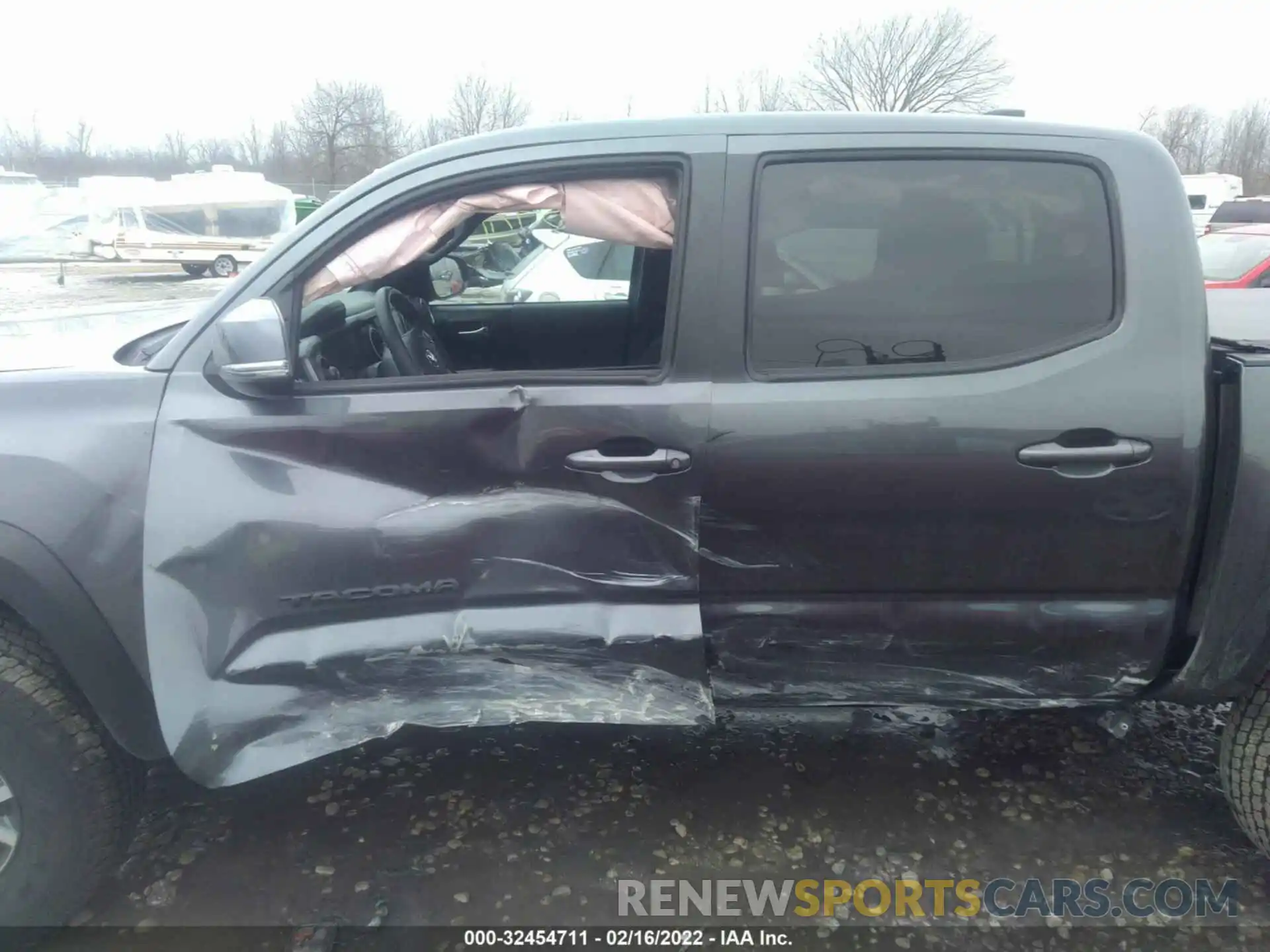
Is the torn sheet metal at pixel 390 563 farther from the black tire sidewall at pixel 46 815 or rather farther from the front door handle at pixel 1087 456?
the front door handle at pixel 1087 456

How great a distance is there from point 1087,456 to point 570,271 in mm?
5492

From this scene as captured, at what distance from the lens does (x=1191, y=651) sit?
2244 mm

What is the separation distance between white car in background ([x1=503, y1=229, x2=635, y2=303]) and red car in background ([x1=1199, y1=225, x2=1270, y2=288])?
625 cm

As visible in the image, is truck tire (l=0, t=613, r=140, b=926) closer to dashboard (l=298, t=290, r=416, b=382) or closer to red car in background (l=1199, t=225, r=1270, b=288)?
dashboard (l=298, t=290, r=416, b=382)

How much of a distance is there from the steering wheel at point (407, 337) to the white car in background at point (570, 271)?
0.57 metres

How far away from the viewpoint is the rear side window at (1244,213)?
58.1 feet

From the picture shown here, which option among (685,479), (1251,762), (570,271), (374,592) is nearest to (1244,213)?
(570,271)

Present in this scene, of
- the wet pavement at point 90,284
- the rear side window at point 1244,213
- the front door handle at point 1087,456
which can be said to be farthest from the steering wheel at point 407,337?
the rear side window at point 1244,213

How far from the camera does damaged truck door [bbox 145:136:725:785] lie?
214 cm

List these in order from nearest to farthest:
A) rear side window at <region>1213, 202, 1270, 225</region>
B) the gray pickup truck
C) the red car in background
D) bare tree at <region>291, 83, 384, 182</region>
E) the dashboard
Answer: the gray pickup truck → the dashboard → the red car in background → rear side window at <region>1213, 202, 1270, 225</region> → bare tree at <region>291, 83, 384, 182</region>

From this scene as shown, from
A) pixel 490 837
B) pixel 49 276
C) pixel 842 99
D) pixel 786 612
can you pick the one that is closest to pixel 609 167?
pixel 786 612

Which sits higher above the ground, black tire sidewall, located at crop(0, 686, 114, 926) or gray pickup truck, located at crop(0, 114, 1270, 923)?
gray pickup truck, located at crop(0, 114, 1270, 923)

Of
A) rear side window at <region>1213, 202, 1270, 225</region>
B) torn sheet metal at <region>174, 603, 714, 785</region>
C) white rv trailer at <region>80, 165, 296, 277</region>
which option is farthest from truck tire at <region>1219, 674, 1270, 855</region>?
white rv trailer at <region>80, 165, 296, 277</region>

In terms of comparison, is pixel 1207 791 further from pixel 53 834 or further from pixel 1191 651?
pixel 53 834
